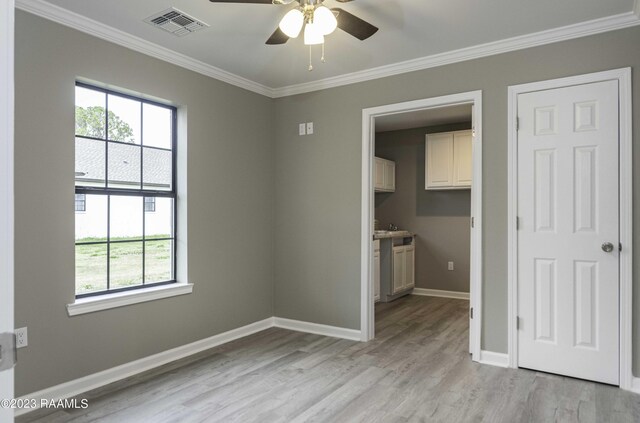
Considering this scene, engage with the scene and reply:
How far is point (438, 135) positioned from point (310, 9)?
4.08m

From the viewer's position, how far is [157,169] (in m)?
3.50

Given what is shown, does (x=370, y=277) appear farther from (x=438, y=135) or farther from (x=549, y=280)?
(x=438, y=135)

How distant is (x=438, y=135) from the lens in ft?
19.5

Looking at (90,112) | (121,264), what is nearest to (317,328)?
(121,264)

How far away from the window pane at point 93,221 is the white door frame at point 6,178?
2.42 metres

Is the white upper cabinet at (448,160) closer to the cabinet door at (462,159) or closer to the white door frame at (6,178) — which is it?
the cabinet door at (462,159)

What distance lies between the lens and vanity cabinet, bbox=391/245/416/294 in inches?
225

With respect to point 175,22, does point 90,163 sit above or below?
below

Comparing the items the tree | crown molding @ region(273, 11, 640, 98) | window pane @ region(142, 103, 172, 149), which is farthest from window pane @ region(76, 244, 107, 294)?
crown molding @ region(273, 11, 640, 98)

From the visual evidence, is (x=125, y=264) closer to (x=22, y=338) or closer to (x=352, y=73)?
(x=22, y=338)

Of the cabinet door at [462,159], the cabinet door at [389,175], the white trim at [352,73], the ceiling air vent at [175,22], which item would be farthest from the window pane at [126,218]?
the cabinet door at [462,159]

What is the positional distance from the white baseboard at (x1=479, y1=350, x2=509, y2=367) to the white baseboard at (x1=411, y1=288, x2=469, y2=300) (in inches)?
105

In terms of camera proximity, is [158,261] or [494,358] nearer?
[494,358]

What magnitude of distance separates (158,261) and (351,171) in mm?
2014
